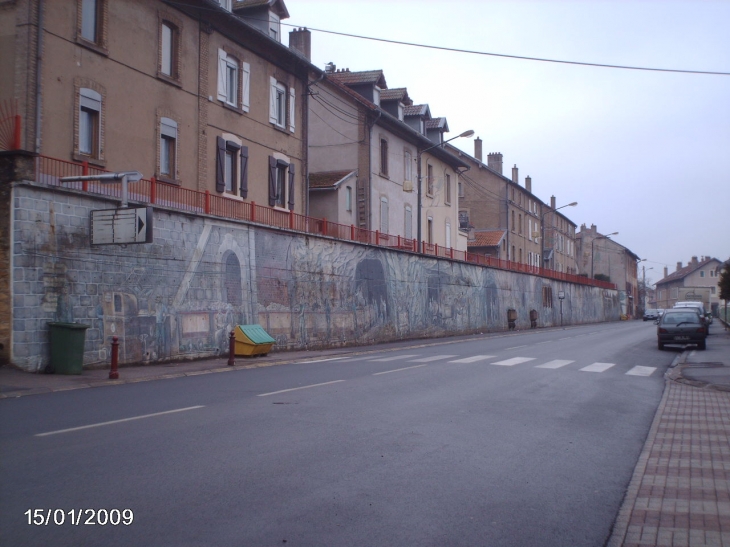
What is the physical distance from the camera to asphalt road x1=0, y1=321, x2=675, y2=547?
191 inches

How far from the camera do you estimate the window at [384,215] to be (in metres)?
38.1

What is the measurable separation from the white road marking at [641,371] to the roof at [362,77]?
2410cm

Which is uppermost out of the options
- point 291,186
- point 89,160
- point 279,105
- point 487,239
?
point 279,105

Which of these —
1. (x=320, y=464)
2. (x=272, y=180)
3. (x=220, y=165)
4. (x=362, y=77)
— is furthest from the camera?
(x=362, y=77)

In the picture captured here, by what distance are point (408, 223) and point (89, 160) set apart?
25419 mm

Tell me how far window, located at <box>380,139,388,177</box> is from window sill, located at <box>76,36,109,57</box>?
20334mm

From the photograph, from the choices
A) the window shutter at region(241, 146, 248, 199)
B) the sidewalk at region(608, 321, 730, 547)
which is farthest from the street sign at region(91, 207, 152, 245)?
the sidewalk at region(608, 321, 730, 547)

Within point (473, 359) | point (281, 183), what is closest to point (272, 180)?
point (281, 183)

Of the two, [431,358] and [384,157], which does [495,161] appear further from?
[431,358]

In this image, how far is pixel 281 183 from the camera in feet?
94.1

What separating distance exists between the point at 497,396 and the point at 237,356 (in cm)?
1097

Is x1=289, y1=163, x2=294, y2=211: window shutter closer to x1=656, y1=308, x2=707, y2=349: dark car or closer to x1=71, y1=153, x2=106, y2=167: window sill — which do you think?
x1=71, y1=153, x2=106, y2=167: window sill

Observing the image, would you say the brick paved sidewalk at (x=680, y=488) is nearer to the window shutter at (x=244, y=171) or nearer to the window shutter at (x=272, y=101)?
Result: the window shutter at (x=244, y=171)

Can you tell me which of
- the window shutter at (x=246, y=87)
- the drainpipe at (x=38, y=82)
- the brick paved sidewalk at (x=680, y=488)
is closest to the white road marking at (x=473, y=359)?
the brick paved sidewalk at (x=680, y=488)
